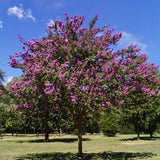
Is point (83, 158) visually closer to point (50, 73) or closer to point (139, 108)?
point (50, 73)

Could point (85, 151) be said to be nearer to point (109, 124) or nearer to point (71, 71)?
point (71, 71)

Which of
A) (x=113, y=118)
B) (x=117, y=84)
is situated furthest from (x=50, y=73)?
(x=113, y=118)

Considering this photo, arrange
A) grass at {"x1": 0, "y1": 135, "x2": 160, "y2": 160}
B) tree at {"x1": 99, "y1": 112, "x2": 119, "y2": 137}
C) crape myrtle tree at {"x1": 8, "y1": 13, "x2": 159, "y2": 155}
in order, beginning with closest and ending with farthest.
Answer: crape myrtle tree at {"x1": 8, "y1": 13, "x2": 159, "y2": 155} < grass at {"x1": 0, "y1": 135, "x2": 160, "y2": 160} < tree at {"x1": 99, "y1": 112, "x2": 119, "y2": 137}

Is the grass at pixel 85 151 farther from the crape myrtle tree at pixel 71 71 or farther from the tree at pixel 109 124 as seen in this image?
the tree at pixel 109 124

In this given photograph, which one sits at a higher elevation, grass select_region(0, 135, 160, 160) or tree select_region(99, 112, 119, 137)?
tree select_region(99, 112, 119, 137)

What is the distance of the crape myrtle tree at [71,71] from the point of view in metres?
10.9

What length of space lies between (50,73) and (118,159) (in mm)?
7252

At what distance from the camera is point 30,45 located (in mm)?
13227

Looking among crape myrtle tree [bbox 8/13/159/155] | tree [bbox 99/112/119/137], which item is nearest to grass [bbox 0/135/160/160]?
crape myrtle tree [bbox 8/13/159/155]

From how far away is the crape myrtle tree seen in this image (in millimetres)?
10852

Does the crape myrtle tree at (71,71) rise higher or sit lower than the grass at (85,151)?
higher

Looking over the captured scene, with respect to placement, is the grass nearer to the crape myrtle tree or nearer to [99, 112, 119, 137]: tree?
the crape myrtle tree

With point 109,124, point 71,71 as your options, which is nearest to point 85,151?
point 71,71

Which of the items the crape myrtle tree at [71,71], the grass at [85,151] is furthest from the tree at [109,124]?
the crape myrtle tree at [71,71]
